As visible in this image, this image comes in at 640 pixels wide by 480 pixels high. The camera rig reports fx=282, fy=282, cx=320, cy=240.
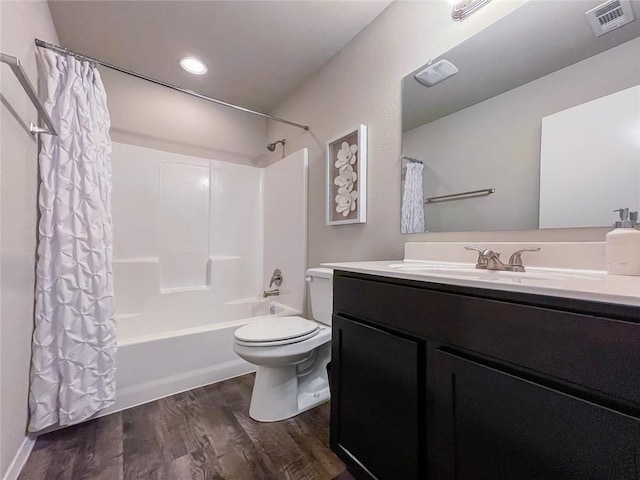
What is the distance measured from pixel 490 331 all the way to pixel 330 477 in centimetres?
94

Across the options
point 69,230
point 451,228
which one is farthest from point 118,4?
point 451,228

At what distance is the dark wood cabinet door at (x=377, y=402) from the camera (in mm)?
824

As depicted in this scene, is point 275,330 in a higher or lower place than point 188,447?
higher

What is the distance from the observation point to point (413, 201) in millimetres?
1456

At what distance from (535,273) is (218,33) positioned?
6.91 feet

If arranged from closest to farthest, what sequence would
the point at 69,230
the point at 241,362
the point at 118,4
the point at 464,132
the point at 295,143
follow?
1. the point at 464,132
2. the point at 69,230
3. the point at 118,4
4. the point at 241,362
5. the point at 295,143

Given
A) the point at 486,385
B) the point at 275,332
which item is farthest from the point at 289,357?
the point at 486,385

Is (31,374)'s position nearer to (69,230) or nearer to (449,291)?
(69,230)

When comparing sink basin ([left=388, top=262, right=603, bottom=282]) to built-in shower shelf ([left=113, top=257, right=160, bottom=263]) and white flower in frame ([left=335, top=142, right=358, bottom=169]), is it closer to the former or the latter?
white flower in frame ([left=335, top=142, right=358, bottom=169])

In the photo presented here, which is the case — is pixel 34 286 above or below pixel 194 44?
below

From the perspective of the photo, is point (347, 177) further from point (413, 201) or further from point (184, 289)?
point (184, 289)

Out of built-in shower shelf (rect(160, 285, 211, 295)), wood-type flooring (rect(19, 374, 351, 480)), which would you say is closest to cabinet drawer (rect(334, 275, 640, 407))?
wood-type flooring (rect(19, 374, 351, 480))

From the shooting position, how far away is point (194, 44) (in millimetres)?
1855

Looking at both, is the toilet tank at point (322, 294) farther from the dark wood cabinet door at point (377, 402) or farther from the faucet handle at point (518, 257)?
the faucet handle at point (518, 257)
